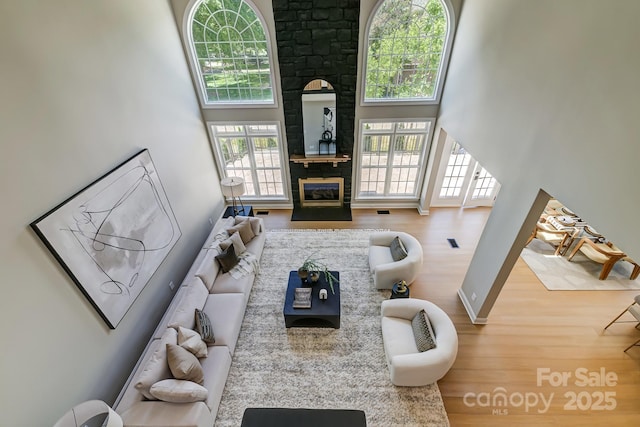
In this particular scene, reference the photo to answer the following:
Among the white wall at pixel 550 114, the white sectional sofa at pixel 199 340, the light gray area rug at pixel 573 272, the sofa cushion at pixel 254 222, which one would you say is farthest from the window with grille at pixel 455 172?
the white sectional sofa at pixel 199 340

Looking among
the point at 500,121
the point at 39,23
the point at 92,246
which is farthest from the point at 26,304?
the point at 500,121

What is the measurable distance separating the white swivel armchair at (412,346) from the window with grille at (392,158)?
344 centimetres

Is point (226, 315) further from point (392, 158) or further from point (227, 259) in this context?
point (392, 158)

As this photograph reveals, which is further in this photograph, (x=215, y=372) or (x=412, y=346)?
(x=412, y=346)

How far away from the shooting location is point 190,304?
3.94 metres

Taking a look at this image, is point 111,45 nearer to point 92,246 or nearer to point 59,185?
point 59,185

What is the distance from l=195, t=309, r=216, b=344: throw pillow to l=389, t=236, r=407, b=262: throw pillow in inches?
124

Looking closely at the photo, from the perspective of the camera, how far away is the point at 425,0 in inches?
197

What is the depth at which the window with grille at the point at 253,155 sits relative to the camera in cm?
625

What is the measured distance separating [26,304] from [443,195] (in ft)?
23.9

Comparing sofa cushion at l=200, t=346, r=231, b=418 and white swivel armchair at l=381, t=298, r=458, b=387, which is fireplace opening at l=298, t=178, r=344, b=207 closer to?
white swivel armchair at l=381, t=298, r=458, b=387

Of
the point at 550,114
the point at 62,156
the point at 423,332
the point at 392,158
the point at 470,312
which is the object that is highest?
the point at 550,114

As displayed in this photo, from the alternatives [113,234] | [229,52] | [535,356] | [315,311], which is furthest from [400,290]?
[229,52]

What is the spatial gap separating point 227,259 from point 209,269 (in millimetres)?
331
